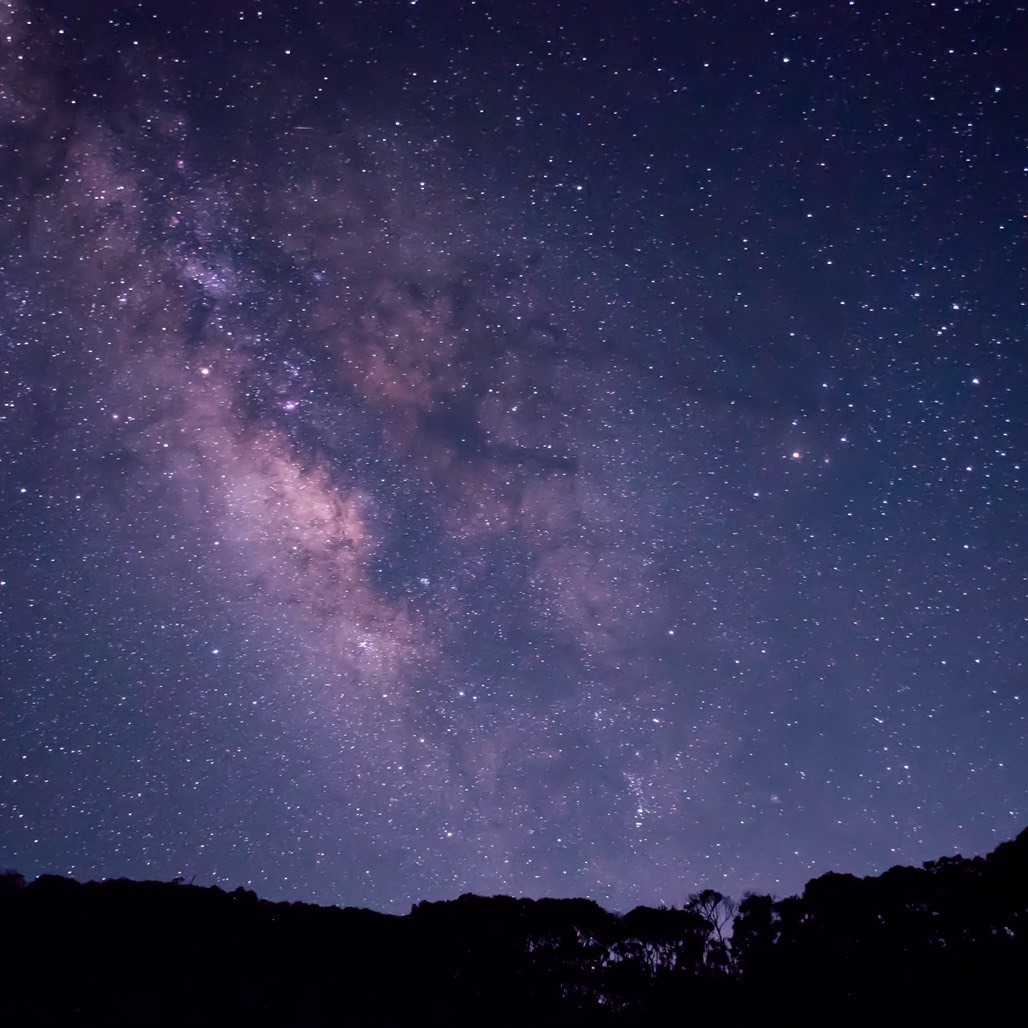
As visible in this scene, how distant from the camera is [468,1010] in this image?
18.7m

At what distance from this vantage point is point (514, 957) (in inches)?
784

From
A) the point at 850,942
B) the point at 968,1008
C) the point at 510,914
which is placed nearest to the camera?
the point at 968,1008

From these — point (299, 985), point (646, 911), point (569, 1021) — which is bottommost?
point (569, 1021)

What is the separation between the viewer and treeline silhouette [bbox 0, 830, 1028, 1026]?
16.3 meters

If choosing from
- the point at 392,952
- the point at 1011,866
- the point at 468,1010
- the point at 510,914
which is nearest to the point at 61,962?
the point at 392,952

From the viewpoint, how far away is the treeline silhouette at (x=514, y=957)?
53.4ft

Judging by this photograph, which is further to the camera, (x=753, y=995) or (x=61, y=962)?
(x=753, y=995)

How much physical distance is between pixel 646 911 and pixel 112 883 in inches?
583

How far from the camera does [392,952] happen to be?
19.2 m

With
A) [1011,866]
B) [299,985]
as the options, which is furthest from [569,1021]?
[1011,866]

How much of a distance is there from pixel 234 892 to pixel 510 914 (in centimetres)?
769

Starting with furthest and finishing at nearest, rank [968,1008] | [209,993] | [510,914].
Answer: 1. [510,914]
2. [209,993]
3. [968,1008]

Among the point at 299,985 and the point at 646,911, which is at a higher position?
the point at 646,911

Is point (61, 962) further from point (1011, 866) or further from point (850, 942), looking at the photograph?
point (1011, 866)
